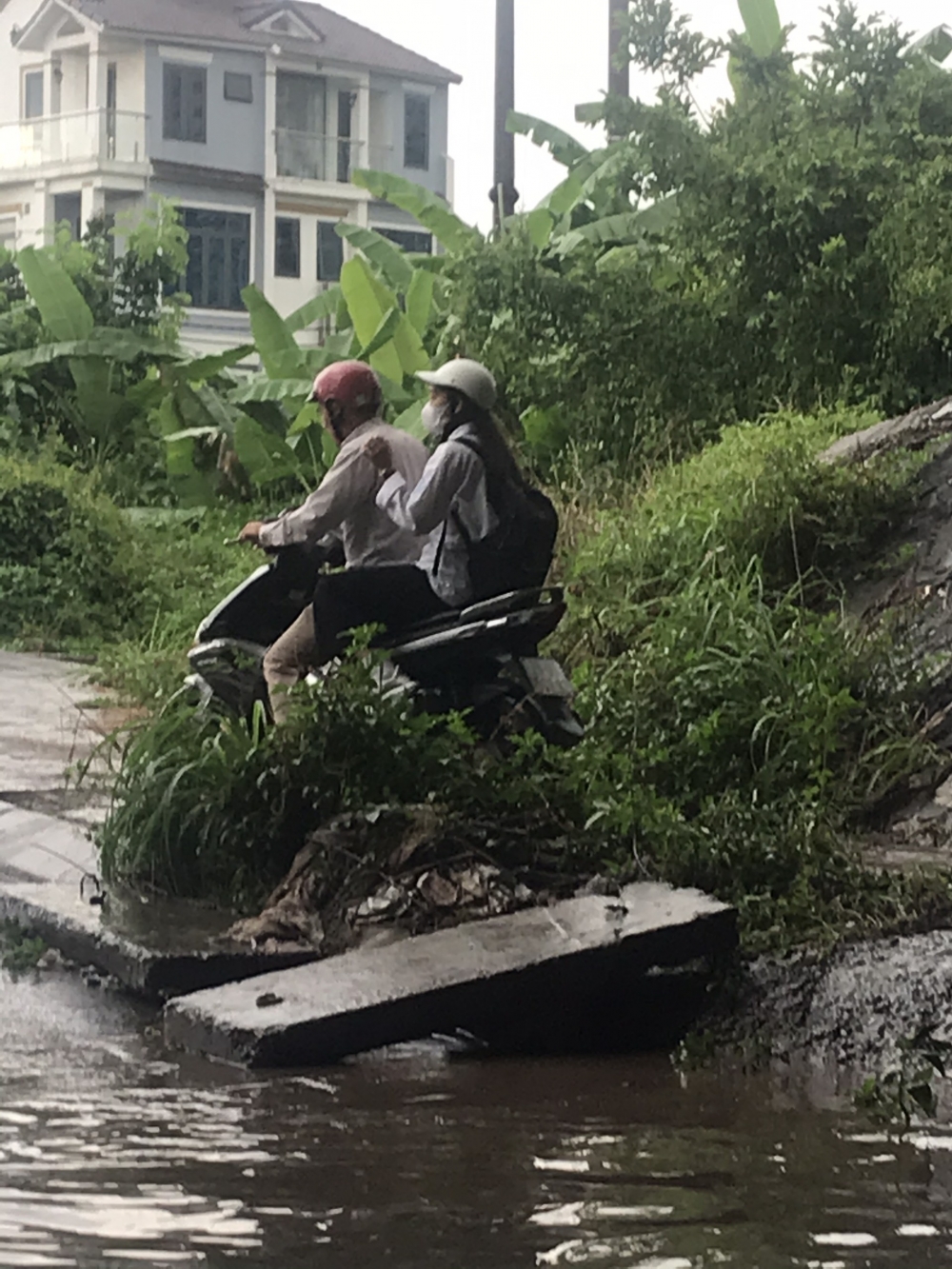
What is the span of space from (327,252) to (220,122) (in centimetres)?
295

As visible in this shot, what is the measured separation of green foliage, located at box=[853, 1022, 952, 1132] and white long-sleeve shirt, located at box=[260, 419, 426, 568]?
8.79 ft

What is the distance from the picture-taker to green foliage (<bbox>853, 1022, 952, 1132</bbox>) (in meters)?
4.83

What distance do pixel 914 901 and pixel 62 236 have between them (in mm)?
17633

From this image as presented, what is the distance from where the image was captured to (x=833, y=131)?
43.6 ft

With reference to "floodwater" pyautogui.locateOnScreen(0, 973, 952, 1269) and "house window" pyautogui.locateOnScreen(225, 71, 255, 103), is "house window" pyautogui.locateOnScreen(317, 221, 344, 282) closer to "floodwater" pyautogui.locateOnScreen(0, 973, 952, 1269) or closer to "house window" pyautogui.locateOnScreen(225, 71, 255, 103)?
"house window" pyautogui.locateOnScreen(225, 71, 255, 103)

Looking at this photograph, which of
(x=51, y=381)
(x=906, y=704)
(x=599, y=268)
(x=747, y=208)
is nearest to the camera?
(x=906, y=704)

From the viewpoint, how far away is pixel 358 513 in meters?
7.12

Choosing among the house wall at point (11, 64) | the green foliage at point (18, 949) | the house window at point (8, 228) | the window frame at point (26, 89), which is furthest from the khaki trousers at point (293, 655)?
the house wall at point (11, 64)

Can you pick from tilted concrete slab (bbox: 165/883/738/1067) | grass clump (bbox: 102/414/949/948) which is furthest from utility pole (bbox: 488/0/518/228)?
tilted concrete slab (bbox: 165/883/738/1067)

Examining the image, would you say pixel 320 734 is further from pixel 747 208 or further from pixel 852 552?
pixel 747 208

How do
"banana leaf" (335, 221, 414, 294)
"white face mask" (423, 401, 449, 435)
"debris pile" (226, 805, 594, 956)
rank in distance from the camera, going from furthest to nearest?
1. "banana leaf" (335, 221, 414, 294)
2. "white face mask" (423, 401, 449, 435)
3. "debris pile" (226, 805, 594, 956)

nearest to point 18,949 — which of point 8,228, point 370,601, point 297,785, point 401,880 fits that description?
point 297,785

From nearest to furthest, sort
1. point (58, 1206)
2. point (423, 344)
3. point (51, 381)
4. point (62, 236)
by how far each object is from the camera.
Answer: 1. point (58, 1206)
2. point (423, 344)
3. point (51, 381)
4. point (62, 236)

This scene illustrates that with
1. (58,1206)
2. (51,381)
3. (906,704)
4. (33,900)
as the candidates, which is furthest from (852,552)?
(51,381)
